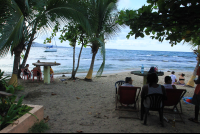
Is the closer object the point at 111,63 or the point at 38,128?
the point at 38,128

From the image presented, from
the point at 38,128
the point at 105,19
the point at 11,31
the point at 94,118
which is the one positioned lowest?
the point at 94,118

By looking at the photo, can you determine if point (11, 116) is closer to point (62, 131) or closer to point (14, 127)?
point (14, 127)

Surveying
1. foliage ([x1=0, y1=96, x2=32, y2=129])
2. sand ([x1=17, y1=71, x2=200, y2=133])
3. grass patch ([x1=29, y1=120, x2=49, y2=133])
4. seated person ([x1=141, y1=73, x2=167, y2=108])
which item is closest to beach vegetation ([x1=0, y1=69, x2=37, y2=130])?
foliage ([x1=0, y1=96, x2=32, y2=129])

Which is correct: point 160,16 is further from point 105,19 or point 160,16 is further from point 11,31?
point 105,19

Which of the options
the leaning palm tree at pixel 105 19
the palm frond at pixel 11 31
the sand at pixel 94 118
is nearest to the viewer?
the sand at pixel 94 118

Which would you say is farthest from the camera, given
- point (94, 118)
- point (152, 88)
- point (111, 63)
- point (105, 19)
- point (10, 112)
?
point (111, 63)

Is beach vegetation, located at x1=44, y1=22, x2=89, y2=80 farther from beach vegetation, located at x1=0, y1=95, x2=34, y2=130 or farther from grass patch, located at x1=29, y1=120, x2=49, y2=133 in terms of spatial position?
grass patch, located at x1=29, y1=120, x2=49, y2=133

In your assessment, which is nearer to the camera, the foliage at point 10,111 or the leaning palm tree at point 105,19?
the foliage at point 10,111

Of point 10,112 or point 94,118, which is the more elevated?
point 10,112

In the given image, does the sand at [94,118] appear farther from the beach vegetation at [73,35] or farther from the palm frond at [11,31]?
the beach vegetation at [73,35]

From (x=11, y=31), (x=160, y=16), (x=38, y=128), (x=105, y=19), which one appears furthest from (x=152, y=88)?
(x=105, y=19)

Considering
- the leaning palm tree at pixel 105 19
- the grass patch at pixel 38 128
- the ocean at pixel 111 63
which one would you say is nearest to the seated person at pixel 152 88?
the grass patch at pixel 38 128

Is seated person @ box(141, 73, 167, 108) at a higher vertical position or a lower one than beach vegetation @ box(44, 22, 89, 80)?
lower

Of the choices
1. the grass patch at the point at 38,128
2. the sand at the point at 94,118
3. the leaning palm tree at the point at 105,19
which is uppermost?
the leaning palm tree at the point at 105,19
